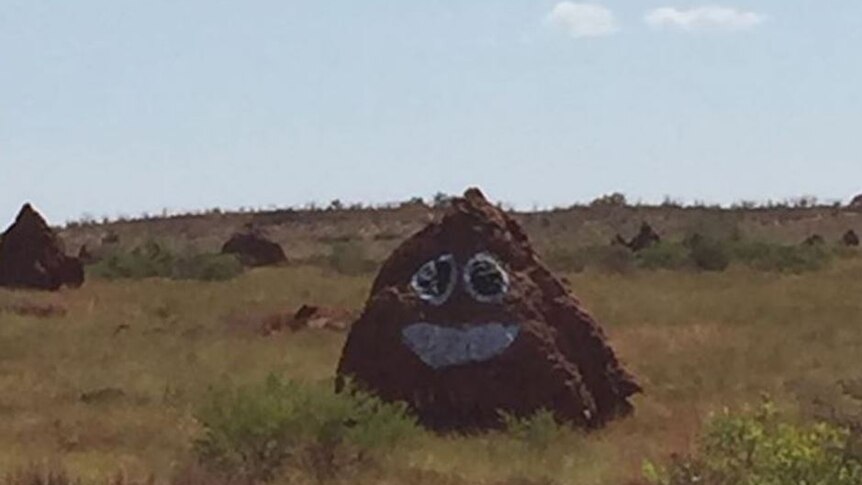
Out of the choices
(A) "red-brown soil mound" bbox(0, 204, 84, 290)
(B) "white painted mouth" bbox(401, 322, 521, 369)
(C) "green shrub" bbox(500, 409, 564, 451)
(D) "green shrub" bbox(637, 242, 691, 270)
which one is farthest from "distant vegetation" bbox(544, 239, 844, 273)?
(C) "green shrub" bbox(500, 409, 564, 451)

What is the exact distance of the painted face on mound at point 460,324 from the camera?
60.6 ft

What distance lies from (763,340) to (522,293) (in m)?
8.90

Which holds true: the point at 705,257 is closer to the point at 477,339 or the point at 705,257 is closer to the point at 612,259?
the point at 612,259

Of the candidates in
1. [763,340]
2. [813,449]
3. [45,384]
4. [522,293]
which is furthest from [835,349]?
[813,449]

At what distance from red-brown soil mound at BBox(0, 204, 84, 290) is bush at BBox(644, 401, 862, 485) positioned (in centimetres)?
2695

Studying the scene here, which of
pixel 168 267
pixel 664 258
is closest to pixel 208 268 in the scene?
pixel 168 267

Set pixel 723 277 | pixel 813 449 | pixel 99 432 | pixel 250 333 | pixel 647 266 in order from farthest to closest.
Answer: pixel 647 266, pixel 723 277, pixel 250 333, pixel 99 432, pixel 813 449

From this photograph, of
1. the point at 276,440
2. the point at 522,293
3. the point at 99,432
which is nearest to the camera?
the point at 276,440

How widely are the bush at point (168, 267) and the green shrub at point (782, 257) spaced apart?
13.5m

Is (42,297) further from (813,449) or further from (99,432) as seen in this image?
(813,449)

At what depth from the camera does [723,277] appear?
1666 inches

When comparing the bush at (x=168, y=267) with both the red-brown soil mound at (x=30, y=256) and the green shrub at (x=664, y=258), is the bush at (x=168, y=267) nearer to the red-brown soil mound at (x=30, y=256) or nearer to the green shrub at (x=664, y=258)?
the red-brown soil mound at (x=30, y=256)

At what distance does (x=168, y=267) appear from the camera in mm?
48344

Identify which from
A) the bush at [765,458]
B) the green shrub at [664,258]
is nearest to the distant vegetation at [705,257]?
the green shrub at [664,258]
